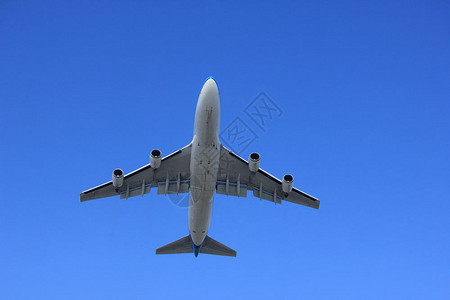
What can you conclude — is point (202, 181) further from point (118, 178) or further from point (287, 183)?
point (287, 183)

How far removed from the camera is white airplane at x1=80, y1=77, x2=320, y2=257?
27469 mm

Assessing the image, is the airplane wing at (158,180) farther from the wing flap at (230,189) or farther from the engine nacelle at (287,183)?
the engine nacelle at (287,183)

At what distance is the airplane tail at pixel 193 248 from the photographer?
3412cm

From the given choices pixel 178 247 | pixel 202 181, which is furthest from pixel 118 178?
pixel 178 247

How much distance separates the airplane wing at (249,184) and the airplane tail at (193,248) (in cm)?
448

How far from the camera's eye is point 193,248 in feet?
112

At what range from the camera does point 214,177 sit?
28781mm

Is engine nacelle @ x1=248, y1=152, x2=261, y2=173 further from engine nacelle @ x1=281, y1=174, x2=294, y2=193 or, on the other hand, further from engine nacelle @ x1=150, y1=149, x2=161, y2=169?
engine nacelle @ x1=150, y1=149, x2=161, y2=169

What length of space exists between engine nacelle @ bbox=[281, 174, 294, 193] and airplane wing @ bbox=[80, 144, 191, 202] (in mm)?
7159

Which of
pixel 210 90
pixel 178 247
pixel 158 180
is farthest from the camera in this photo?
pixel 178 247

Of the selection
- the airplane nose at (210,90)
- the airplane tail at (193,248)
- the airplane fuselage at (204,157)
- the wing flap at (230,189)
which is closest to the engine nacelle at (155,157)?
the airplane fuselage at (204,157)

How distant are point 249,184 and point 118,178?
10034 mm

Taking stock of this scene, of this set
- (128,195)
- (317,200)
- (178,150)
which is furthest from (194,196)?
(317,200)

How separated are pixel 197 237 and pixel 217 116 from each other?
1003cm
